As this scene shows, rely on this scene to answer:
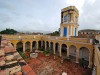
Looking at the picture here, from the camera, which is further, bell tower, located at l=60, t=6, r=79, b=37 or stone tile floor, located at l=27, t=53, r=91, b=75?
bell tower, located at l=60, t=6, r=79, b=37

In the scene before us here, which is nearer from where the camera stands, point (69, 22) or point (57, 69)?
point (57, 69)

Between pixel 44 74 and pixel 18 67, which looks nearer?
pixel 18 67

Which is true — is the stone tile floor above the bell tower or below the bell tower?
below

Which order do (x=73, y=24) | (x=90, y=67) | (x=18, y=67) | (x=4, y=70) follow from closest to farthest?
(x=4, y=70) → (x=18, y=67) → (x=90, y=67) → (x=73, y=24)

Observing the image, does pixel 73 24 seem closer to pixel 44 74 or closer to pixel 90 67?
pixel 90 67

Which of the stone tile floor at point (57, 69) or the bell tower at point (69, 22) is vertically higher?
the bell tower at point (69, 22)

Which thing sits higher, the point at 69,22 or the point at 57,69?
the point at 69,22

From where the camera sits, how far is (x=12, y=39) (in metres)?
17.0

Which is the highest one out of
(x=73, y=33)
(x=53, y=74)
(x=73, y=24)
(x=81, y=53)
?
(x=73, y=24)

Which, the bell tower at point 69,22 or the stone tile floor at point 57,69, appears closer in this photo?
the stone tile floor at point 57,69

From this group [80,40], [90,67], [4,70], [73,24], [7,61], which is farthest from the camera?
[73,24]

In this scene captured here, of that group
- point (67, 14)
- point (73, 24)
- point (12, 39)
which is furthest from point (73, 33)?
point (12, 39)

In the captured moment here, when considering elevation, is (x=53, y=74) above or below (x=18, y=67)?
below

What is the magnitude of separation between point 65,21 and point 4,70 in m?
17.7
